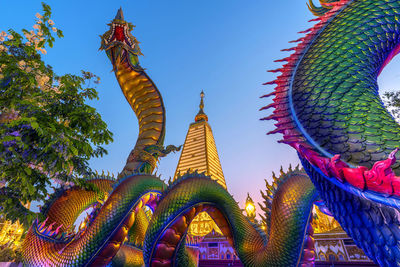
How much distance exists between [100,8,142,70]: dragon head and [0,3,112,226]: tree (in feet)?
Answer: 3.24

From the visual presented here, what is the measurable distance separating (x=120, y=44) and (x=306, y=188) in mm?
4707

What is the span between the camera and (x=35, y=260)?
9.56 feet

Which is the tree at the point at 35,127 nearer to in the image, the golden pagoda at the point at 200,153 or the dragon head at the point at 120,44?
the dragon head at the point at 120,44

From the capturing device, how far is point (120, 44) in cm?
501

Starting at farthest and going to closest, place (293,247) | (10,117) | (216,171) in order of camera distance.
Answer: (216,171)
(10,117)
(293,247)

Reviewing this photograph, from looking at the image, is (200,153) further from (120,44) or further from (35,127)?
(35,127)

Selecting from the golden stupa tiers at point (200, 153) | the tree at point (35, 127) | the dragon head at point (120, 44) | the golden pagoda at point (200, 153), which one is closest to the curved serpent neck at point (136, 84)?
the dragon head at point (120, 44)

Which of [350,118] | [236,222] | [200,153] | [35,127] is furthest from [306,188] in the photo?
[200,153]

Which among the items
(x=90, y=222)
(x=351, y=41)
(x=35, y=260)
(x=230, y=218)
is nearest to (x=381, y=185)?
(x=351, y=41)

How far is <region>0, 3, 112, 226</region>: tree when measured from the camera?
10.7 ft

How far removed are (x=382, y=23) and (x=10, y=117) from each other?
544 centimetres

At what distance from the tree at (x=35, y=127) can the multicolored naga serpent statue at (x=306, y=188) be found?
0.55m

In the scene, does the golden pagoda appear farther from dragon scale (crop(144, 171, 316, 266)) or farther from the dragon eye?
dragon scale (crop(144, 171, 316, 266))

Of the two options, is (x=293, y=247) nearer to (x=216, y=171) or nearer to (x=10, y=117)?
(x=10, y=117)
